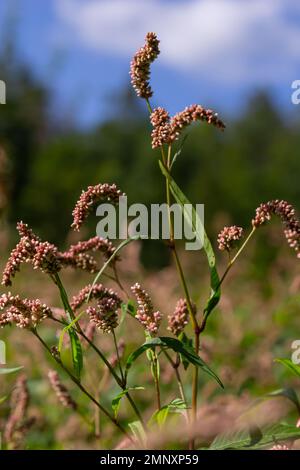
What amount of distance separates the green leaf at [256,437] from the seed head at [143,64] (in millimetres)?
649

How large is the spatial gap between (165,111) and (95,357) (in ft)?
8.05

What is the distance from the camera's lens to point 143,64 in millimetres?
1466

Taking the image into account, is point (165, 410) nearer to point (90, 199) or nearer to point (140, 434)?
point (140, 434)

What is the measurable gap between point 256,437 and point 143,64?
714mm

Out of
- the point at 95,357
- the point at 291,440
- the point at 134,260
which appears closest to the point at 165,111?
the point at 291,440

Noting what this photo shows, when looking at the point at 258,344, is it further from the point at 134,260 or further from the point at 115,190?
the point at 115,190

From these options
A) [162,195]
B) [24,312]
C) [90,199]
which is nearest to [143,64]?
[90,199]

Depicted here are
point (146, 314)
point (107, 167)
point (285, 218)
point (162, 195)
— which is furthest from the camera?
point (107, 167)

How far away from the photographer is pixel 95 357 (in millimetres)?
3760

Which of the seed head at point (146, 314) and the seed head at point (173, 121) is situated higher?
the seed head at point (173, 121)

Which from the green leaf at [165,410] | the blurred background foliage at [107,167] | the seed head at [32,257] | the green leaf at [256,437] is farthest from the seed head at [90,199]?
the blurred background foliage at [107,167]

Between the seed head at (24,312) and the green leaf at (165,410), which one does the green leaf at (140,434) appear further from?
the seed head at (24,312)

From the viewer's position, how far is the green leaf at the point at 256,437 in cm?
145

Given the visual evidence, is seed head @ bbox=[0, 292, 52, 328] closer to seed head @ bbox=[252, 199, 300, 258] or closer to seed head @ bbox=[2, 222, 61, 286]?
seed head @ bbox=[2, 222, 61, 286]
